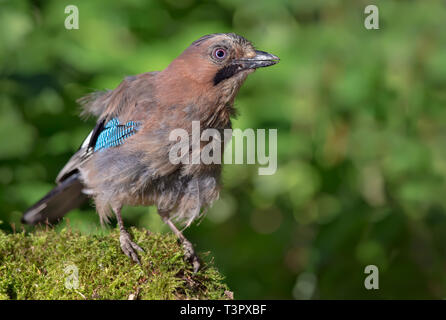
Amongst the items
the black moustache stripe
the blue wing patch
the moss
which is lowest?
the moss

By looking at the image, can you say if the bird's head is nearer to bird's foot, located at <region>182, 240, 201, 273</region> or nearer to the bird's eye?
the bird's eye

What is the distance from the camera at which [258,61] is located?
13.0 feet

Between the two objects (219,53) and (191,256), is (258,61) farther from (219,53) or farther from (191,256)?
(191,256)

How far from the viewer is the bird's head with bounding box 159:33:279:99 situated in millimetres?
3943

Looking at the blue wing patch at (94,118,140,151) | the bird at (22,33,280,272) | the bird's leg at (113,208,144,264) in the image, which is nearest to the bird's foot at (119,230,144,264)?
the bird's leg at (113,208,144,264)

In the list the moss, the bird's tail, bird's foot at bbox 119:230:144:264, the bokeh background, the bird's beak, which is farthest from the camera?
the bokeh background

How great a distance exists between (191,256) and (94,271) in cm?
65

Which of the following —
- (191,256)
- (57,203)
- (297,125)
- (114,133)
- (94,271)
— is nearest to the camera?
(94,271)

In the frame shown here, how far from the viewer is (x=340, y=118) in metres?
5.92

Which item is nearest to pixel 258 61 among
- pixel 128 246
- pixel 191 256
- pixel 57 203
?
pixel 191 256

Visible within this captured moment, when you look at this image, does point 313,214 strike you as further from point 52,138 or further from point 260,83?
point 52,138

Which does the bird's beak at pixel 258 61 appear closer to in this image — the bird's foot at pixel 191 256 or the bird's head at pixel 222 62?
the bird's head at pixel 222 62
